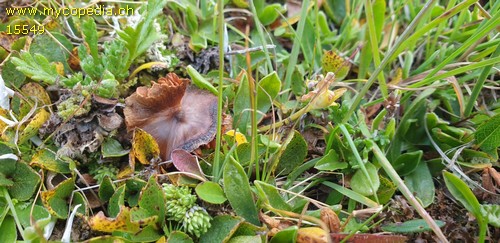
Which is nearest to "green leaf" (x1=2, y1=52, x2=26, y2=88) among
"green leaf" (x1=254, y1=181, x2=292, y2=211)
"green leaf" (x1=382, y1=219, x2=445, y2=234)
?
"green leaf" (x1=254, y1=181, x2=292, y2=211)

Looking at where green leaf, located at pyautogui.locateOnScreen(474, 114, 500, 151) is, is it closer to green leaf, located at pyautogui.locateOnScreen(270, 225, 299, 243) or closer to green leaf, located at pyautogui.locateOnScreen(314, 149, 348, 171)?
green leaf, located at pyautogui.locateOnScreen(314, 149, 348, 171)

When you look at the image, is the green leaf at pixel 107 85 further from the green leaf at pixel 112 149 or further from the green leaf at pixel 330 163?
the green leaf at pixel 330 163

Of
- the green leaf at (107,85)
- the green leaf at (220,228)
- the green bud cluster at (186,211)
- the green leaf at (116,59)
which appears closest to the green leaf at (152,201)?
the green bud cluster at (186,211)

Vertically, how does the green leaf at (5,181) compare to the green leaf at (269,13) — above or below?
below

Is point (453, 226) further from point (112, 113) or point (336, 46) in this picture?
point (112, 113)

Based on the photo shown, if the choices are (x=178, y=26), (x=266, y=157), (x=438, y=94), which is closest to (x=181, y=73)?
(x=178, y=26)

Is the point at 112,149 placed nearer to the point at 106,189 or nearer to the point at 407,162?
the point at 106,189
